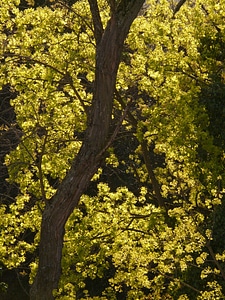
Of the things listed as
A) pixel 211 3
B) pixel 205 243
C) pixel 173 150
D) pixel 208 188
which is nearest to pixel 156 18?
pixel 211 3

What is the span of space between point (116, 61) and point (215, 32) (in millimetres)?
3092

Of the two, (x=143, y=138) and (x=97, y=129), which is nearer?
(x=97, y=129)

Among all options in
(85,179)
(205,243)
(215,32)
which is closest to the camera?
(85,179)

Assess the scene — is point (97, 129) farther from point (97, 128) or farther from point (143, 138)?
point (143, 138)

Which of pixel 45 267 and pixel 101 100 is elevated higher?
pixel 101 100

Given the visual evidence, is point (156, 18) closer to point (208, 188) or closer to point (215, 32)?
point (215, 32)

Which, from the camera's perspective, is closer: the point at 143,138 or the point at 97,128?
the point at 97,128

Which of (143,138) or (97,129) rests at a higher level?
(143,138)

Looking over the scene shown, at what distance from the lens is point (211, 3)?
1287cm

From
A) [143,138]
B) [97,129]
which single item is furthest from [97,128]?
[143,138]

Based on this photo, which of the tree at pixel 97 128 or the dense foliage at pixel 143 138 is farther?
the dense foliage at pixel 143 138

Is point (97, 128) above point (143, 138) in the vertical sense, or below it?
below

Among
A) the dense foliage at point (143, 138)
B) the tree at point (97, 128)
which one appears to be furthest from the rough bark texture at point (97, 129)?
the dense foliage at point (143, 138)

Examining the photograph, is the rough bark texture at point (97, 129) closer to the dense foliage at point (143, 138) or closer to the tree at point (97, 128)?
the tree at point (97, 128)
